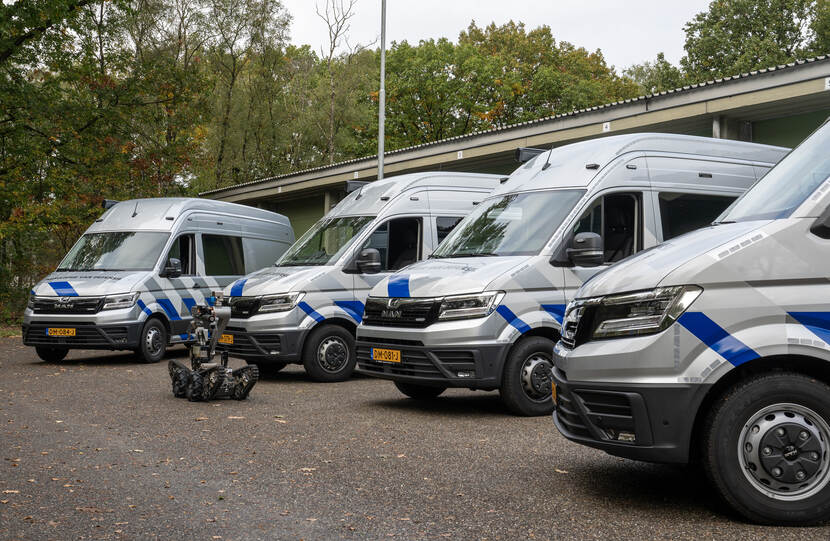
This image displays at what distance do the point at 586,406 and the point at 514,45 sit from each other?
46.0m

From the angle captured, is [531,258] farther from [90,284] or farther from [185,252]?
[185,252]

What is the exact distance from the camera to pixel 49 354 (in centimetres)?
1450

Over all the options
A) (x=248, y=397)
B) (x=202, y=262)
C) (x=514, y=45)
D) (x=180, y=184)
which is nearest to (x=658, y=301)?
(x=248, y=397)

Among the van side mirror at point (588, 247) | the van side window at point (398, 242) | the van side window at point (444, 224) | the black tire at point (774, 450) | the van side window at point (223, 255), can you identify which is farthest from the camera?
the van side window at point (223, 255)

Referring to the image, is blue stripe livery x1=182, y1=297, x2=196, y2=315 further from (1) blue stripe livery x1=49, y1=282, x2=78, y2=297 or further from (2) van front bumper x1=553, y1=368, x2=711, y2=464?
(2) van front bumper x1=553, y1=368, x2=711, y2=464

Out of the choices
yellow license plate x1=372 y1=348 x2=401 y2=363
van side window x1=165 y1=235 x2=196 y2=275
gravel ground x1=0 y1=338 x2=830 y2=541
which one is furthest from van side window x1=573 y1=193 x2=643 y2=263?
van side window x1=165 y1=235 x2=196 y2=275

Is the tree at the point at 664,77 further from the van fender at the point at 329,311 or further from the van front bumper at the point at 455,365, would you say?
the van front bumper at the point at 455,365

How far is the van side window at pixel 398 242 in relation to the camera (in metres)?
11.7

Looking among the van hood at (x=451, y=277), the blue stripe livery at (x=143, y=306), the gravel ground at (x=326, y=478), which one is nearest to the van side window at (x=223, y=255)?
the blue stripe livery at (x=143, y=306)

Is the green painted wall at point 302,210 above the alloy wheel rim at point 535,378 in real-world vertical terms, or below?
above

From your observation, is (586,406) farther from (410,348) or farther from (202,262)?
(202,262)

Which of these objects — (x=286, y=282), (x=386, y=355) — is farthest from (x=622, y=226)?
(x=286, y=282)

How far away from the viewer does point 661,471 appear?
6.00 metres

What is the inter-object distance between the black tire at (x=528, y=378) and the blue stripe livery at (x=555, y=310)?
23 cm
